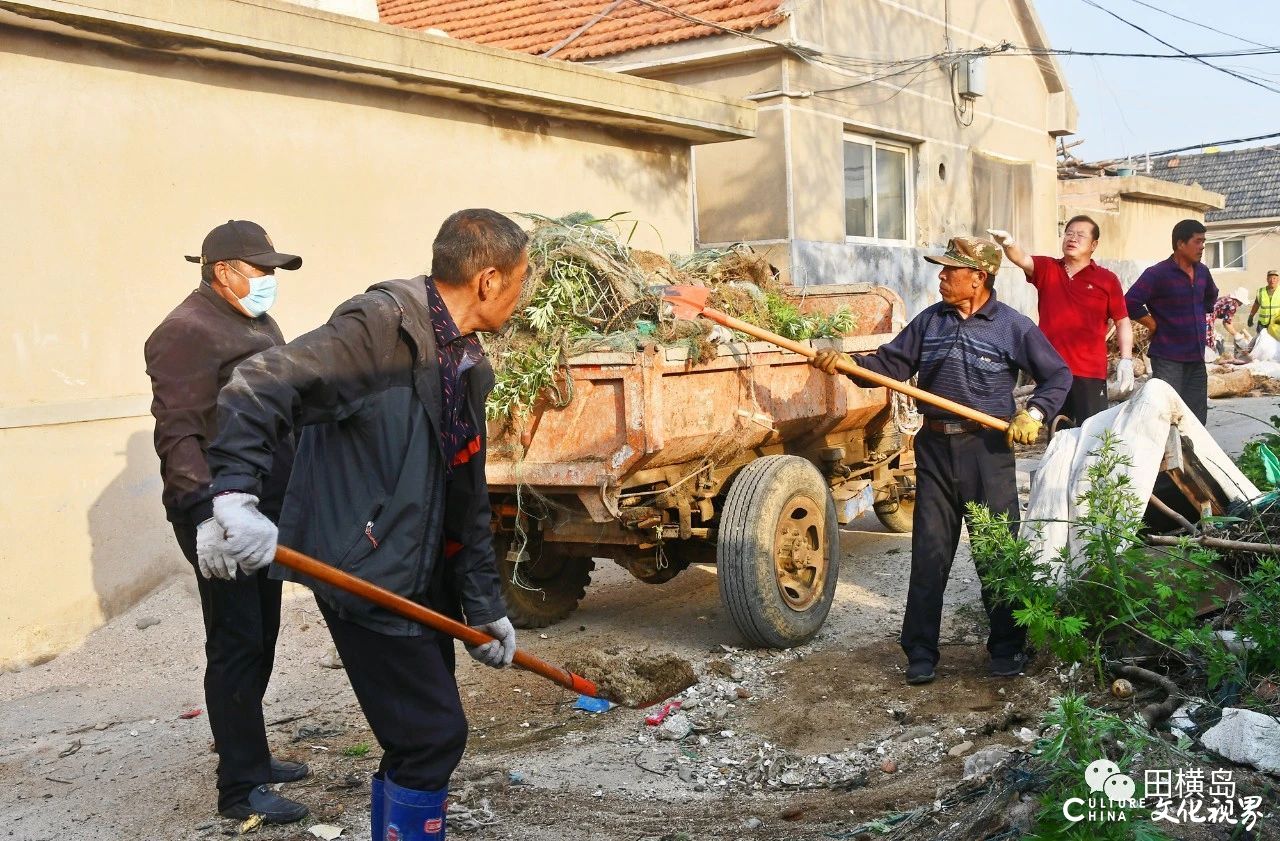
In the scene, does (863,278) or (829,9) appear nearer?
(829,9)

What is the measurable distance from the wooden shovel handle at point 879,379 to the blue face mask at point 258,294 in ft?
6.95

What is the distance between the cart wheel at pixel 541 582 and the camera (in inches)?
258

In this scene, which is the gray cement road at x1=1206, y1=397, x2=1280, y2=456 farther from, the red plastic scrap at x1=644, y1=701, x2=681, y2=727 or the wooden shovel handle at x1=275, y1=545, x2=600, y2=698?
the wooden shovel handle at x1=275, y1=545, x2=600, y2=698

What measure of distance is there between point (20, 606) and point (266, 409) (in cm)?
427

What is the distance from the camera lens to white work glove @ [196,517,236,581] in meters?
2.78

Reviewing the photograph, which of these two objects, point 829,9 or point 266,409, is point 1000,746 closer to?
point 266,409

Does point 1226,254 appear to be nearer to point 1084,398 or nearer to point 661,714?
point 1084,398

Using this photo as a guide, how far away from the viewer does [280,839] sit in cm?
410

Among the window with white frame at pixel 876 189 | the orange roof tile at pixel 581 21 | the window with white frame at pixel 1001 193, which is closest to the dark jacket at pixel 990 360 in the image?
the orange roof tile at pixel 581 21

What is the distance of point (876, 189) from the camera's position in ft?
A: 47.4

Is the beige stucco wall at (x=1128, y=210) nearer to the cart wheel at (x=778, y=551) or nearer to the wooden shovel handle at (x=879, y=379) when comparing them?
the cart wheel at (x=778, y=551)

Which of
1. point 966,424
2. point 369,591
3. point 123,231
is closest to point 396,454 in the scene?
point 369,591

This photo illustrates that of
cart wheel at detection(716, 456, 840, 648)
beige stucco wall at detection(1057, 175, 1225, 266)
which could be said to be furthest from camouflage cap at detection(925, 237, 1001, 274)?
beige stucco wall at detection(1057, 175, 1225, 266)

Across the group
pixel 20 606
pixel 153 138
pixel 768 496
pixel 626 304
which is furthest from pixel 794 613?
pixel 153 138
